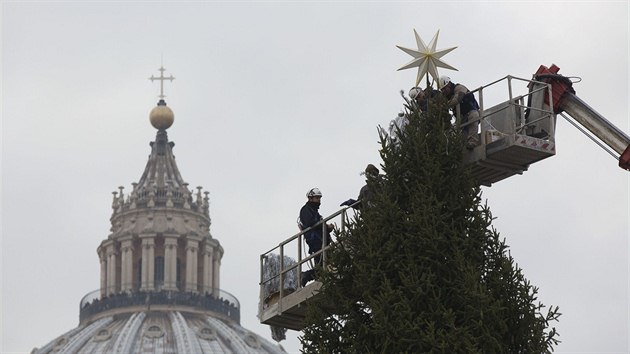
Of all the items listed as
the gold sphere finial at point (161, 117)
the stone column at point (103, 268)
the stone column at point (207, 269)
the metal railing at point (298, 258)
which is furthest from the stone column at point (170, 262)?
the metal railing at point (298, 258)

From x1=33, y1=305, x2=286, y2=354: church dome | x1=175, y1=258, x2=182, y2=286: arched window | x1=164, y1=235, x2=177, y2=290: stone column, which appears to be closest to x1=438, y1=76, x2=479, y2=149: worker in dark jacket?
x1=33, y1=305, x2=286, y2=354: church dome

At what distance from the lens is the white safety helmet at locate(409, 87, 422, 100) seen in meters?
29.4

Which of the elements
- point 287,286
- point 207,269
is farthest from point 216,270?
point 287,286

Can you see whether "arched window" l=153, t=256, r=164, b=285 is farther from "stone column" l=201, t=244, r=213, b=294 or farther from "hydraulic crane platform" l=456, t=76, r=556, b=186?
"hydraulic crane platform" l=456, t=76, r=556, b=186

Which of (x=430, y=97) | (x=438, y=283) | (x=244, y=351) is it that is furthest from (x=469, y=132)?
(x=244, y=351)

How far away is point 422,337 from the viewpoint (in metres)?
26.8

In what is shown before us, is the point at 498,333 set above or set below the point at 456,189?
below

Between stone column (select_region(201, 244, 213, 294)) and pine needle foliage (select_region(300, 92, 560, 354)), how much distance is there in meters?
153

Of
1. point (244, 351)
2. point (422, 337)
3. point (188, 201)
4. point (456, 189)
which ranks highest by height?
point (188, 201)

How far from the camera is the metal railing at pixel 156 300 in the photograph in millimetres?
179500

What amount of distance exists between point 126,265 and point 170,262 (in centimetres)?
364

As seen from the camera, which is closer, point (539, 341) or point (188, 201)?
point (539, 341)

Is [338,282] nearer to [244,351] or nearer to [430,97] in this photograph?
[430,97]

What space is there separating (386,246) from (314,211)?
3443mm
